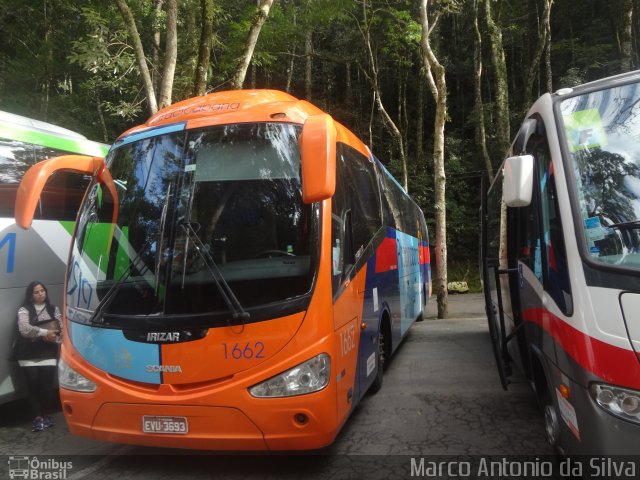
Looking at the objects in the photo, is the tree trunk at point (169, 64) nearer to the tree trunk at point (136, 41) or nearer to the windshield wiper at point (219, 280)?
the tree trunk at point (136, 41)

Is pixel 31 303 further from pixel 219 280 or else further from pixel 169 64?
pixel 169 64

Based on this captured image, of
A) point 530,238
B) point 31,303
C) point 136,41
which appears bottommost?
point 31,303

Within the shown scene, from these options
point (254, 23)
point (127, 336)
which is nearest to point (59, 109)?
point (254, 23)

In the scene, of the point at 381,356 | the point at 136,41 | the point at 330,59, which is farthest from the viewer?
the point at 330,59

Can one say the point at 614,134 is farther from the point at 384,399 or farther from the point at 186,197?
the point at 384,399

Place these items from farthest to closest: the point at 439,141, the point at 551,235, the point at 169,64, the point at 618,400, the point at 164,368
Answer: the point at 439,141, the point at 169,64, the point at 164,368, the point at 551,235, the point at 618,400

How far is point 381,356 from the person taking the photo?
5.73 m

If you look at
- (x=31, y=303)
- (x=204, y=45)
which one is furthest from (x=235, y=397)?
(x=204, y=45)

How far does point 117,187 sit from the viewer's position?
13.5ft

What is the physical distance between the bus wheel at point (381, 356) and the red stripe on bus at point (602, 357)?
284 cm

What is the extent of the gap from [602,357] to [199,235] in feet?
8.83

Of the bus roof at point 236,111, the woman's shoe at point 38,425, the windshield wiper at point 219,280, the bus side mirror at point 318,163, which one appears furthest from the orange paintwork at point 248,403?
the woman's shoe at point 38,425

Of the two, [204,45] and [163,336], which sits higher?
[204,45]

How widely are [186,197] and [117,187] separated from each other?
76cm
